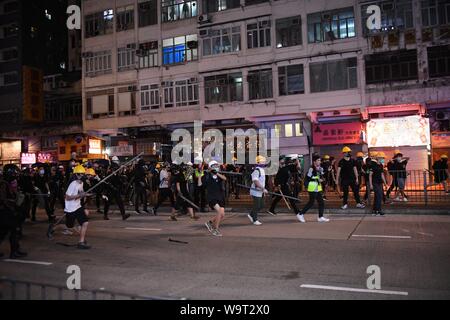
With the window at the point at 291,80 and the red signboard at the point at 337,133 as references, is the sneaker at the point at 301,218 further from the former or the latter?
the window at the point at 291,80

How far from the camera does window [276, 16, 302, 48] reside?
76.8 ft

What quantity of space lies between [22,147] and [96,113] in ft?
31.1

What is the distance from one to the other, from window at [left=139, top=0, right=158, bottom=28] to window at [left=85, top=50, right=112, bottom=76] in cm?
343

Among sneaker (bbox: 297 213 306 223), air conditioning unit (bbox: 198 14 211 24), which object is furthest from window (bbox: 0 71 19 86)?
sneaker (bbox: 297 213 306 223)

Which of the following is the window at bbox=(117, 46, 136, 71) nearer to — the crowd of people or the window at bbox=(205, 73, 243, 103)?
the window at bbox=(205, 73, 243, 103)

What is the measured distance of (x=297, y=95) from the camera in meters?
23.3

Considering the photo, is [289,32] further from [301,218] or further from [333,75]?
[301,218]

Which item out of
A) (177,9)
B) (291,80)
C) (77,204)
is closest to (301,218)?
(77,204)

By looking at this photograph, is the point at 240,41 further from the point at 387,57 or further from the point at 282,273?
the point at 282,273

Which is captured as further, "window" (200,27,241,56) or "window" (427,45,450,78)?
"window" (200,27,241,56)

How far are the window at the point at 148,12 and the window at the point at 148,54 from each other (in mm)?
1520

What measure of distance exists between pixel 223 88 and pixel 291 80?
423cm

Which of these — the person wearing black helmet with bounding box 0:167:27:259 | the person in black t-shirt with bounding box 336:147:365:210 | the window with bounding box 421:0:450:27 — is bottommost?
the person wearing black helmet with bounding box 0:167:27:259

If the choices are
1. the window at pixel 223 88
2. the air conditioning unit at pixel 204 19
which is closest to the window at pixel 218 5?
the air conditioning unit at pixel 204 19
